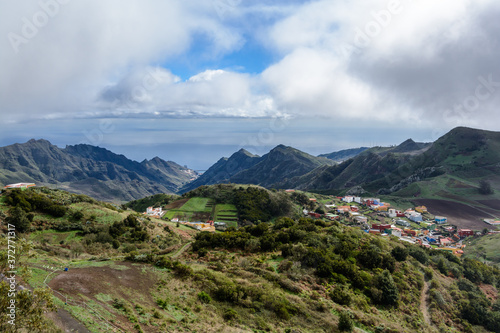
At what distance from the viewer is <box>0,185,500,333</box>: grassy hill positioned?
46.6 feet

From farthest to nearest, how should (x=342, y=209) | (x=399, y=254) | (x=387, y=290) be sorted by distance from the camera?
(x=342, y=209) < (x=399, y=254) < (x=387, y=290)

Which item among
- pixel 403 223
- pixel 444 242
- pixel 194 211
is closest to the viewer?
pixel 444 242

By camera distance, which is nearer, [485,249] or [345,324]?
[345,324]

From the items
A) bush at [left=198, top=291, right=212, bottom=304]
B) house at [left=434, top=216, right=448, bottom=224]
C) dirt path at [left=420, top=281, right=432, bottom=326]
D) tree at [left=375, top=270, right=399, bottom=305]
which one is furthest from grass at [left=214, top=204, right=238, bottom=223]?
house at [left=434, top=216, right=448, bottom=224]

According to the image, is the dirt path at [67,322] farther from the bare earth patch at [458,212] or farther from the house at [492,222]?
the house at [492,222]

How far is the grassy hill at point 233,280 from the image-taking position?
559 inches

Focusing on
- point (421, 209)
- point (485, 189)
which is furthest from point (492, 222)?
point (485, 189)

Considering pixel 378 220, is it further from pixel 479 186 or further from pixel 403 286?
pixel 403 286

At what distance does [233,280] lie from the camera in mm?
19969

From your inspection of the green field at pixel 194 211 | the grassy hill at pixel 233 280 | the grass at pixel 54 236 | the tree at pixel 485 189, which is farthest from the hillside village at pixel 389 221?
the grassy hill at pixel 233 280

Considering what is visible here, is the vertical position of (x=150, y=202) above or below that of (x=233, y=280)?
below

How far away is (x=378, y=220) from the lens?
99.6 m

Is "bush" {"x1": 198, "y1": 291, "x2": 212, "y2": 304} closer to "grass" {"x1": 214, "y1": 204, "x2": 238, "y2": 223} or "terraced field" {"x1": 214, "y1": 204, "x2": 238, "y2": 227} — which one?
"terraced field" {"x1": 214, "y1": 204, "x2": 238, "y2": 227}

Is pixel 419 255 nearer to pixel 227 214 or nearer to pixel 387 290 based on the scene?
pixel 387 290
